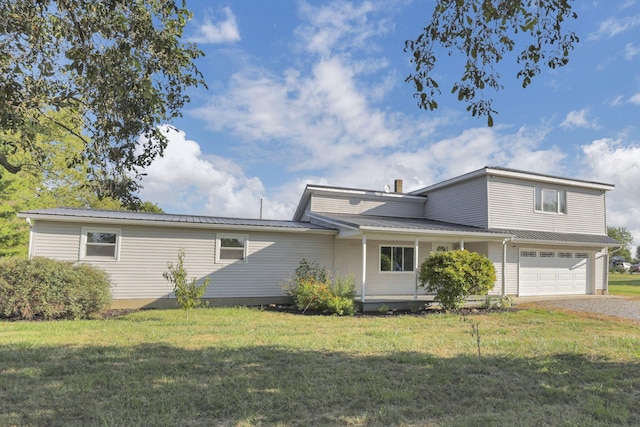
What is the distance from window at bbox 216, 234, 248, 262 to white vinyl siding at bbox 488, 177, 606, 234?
10.4m

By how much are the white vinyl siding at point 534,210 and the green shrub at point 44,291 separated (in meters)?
15.1

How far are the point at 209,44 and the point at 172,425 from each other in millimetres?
5874

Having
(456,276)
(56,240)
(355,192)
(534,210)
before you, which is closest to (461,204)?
(534,210)

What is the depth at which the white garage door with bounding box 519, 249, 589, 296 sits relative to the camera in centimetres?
1766

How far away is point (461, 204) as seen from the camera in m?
18.6

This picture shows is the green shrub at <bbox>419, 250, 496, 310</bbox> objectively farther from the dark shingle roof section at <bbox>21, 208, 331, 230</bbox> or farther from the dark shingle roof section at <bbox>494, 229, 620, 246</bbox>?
the dark shingle roof section at <bbox>21, 208, 331, 230</bbox>

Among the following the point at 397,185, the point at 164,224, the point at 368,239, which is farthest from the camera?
the point at 397,185

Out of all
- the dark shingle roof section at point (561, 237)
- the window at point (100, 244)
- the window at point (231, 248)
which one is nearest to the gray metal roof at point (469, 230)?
the dark shingle roof section at point (561, 237)

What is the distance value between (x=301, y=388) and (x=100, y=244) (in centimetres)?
1051

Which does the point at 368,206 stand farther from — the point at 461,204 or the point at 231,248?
the point at 231,248

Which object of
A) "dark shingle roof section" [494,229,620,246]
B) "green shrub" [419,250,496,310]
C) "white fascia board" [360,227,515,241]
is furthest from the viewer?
"dark shingle roof section" [494,229,620,246]

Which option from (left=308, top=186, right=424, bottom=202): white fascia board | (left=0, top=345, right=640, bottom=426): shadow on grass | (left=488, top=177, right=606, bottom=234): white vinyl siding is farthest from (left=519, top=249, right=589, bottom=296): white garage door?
(left=0, top=345, right=640, bottom=426): shadow on grass

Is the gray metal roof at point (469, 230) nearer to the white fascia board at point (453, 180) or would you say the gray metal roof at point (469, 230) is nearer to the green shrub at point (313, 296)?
the white fascia board at point (453, 180)

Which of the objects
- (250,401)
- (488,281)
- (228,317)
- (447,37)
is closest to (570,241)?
(488,281)
